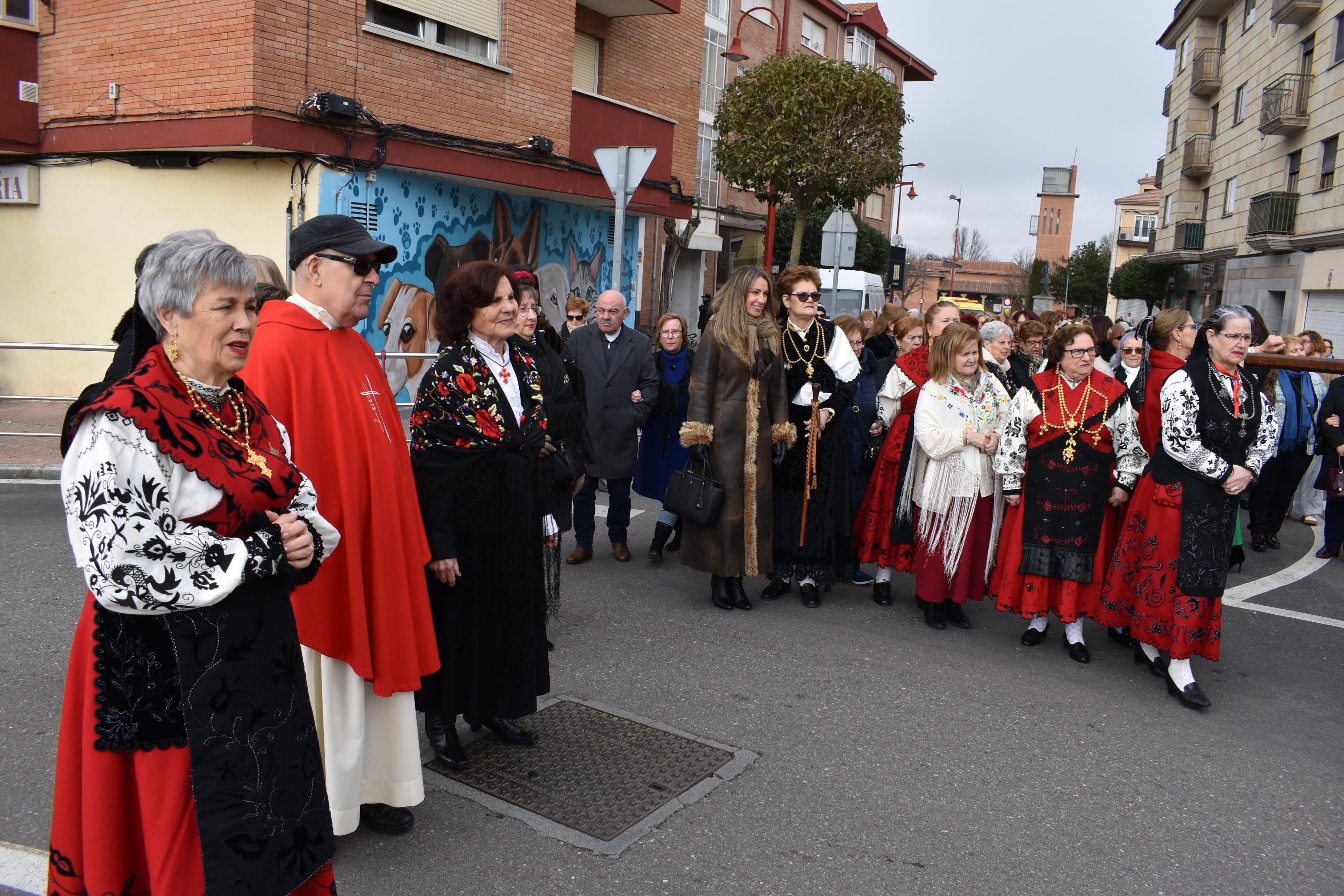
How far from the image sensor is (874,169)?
68.0ft

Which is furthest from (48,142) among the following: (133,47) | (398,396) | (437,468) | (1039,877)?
(1039,877)

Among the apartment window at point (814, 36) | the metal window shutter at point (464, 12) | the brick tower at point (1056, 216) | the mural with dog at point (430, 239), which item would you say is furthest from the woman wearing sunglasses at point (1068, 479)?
the brick tower at point (1056, 216)

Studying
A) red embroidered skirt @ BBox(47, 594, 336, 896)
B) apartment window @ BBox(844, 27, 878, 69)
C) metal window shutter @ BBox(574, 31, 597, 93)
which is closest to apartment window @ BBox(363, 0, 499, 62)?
metal window shutter @ BBox(574, 31, 597, 93)

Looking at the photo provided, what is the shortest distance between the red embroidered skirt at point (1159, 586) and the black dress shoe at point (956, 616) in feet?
3.21

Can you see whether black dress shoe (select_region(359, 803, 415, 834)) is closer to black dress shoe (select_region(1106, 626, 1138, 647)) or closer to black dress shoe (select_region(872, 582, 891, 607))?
black dress shoe (select_region(872, 582, 891, 607))

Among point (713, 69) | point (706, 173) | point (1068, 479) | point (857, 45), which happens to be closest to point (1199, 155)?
point (857, 45)

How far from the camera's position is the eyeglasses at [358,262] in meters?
3.16

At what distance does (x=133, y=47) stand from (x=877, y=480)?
33.8ft

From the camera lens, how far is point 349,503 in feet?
10.3

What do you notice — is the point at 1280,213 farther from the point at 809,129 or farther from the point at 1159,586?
the point at 1159,586

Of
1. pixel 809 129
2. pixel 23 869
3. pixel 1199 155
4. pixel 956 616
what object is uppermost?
pixel 1199 155

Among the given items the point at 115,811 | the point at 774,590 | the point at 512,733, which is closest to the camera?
the point at 115,811

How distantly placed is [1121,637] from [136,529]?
5559 mm

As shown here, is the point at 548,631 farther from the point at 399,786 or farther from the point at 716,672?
the point at 399,786
